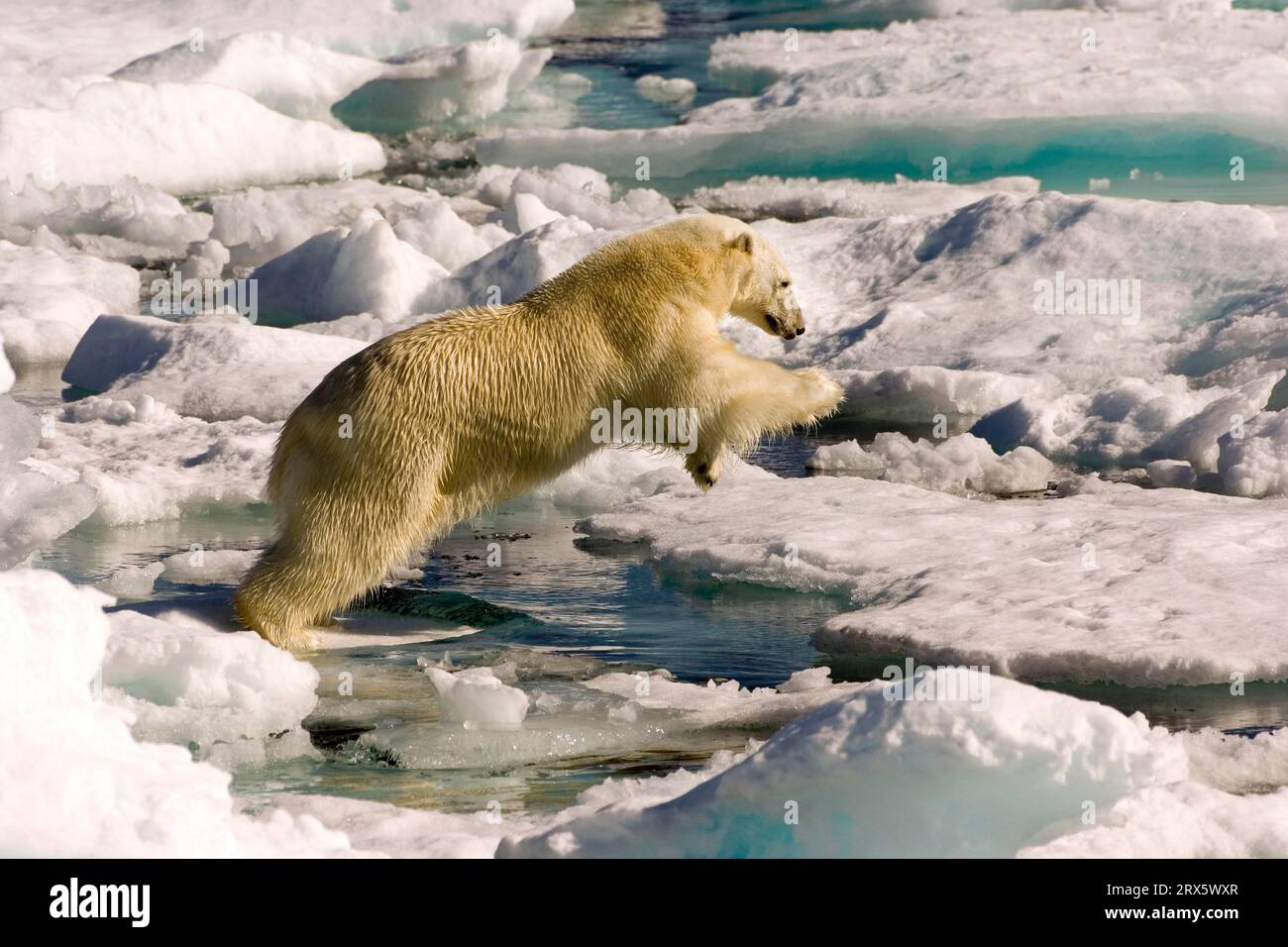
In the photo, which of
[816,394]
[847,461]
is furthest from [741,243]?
[847,461]

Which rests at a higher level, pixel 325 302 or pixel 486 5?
pixel 486 5

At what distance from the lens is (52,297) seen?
30.4 ft

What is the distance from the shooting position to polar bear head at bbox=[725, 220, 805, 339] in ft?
17.0

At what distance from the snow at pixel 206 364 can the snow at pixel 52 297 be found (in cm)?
42

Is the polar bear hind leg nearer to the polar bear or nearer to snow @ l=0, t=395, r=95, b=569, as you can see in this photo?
the polar bear

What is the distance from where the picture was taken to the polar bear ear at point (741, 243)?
5.17 m

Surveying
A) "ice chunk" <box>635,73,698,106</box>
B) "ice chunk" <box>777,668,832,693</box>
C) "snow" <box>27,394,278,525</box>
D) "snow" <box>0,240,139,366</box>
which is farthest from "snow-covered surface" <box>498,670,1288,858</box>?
"ice chunk" <box>635,73,698,106</box>

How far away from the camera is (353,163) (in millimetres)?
13445

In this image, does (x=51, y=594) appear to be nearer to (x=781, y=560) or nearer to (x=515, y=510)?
(x=781, y=560)

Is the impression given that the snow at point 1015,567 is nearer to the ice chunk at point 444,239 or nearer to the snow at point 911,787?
the snow at point 911,787

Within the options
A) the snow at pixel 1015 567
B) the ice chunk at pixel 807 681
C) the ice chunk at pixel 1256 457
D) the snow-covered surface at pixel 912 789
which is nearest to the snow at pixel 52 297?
the snow at pixel 1015 567

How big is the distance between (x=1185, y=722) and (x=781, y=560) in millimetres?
1646

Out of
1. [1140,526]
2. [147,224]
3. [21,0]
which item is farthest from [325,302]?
[21,0]

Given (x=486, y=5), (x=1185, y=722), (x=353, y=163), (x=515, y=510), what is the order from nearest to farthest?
(x=1185, y=722) < (x=515, y=510) < (x=353, y=163) < (x=486, y=5)
